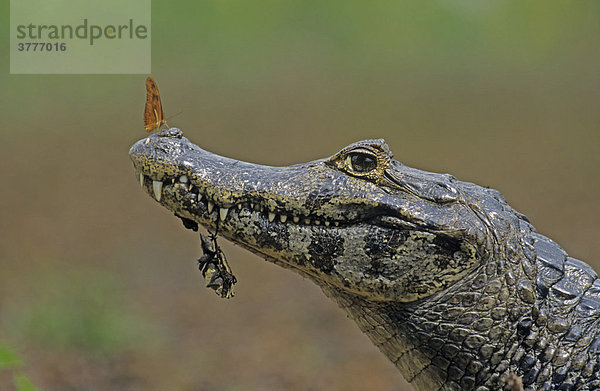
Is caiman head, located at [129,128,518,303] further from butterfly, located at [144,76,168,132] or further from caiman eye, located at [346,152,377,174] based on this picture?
butterfly, located at [144,76,168,132]

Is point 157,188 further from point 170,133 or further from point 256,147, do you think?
point 256,147

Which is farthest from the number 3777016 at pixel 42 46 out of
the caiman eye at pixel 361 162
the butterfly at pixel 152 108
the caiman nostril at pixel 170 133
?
the caiman eye at pixel 361 162

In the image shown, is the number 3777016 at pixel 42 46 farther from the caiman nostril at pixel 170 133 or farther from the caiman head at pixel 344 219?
the caiman head at pixel 344 219

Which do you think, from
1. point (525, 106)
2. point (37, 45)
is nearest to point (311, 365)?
point (37, 45)

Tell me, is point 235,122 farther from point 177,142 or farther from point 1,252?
point 177,142

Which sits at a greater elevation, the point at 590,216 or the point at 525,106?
the point at 525,106

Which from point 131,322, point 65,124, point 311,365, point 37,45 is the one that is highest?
point 37,45

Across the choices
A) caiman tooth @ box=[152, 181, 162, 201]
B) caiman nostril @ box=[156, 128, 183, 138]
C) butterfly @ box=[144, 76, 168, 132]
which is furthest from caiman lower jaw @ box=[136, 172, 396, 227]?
butterfly @ box=[144, 76, 168, 132]
